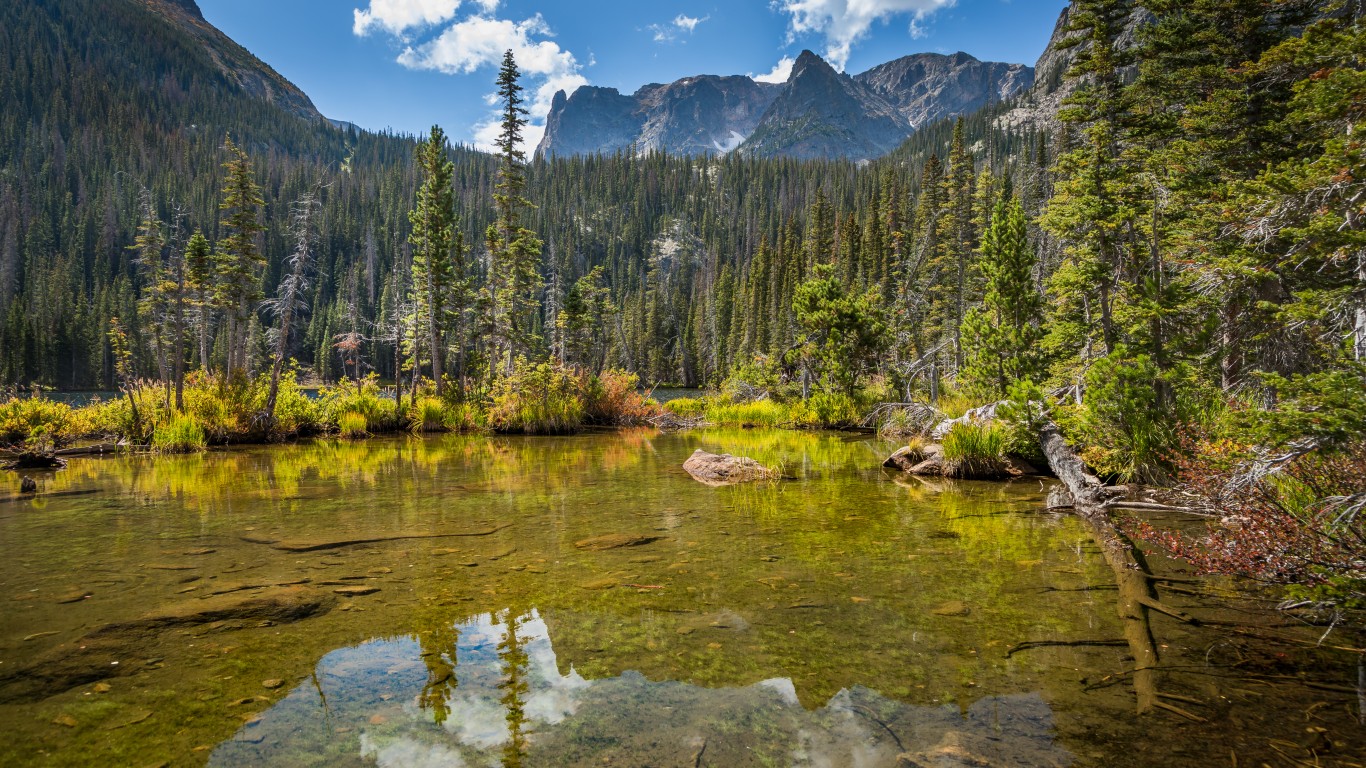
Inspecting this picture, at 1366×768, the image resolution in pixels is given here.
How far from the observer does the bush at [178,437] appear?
1769cm

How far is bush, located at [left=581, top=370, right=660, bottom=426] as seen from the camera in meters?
28.3

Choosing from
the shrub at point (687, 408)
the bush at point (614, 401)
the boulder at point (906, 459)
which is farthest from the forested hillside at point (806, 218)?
the shrub at point (687, 408)

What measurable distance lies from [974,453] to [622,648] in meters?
11.1

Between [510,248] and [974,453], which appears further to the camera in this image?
[510,248]

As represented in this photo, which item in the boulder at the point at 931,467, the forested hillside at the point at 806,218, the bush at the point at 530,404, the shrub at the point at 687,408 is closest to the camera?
the forested hillside at the point at 806,218

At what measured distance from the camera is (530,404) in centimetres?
2523

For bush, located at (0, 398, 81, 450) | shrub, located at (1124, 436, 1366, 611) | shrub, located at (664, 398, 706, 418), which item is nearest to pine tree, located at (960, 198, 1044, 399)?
shrub, located at (1124, 436, 1366, 611)

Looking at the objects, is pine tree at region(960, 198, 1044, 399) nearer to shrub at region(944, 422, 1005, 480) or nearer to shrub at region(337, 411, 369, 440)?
shrub at region(944, 422, 1005, 480)

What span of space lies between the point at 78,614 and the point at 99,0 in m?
279

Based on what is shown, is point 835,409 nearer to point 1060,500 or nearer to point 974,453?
point 974,453

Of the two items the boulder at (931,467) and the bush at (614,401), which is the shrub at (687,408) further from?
the boulder at (931,467)

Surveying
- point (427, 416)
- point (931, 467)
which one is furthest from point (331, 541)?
point (427, 416)

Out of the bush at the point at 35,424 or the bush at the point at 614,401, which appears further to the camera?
the bush at the point at 614,401

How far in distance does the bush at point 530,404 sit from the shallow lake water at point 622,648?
1594cm
